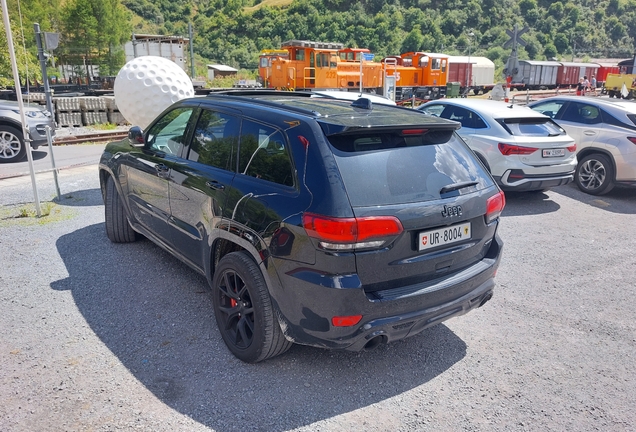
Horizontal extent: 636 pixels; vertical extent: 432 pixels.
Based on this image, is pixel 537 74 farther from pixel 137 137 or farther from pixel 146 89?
pixel 137 137

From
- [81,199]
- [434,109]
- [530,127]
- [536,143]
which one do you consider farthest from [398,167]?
[434,109]

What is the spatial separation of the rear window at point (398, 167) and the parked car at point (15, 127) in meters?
9.69

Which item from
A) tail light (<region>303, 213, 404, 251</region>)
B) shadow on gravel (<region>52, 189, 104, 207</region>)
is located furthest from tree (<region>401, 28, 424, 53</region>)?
tail light (<region>303, 213, 404, 251</region>)

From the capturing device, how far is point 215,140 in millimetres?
3895

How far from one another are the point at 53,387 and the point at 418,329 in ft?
7.77

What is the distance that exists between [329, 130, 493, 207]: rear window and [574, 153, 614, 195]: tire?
→ 21.0 ft

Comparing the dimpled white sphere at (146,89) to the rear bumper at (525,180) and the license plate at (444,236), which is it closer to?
the rear bumper at (525,180)

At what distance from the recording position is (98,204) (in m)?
7.43

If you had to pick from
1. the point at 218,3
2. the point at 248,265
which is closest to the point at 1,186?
the point at 248,265

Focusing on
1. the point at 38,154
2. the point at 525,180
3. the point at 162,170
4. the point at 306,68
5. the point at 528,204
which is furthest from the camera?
the point at 306,68

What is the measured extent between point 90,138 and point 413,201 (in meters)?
13.5

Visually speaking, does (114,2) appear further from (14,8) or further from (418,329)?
(418,329)

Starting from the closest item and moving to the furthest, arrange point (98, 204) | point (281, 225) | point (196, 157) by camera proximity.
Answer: point (281, 225) → point (196, 157) → point (98, 204)

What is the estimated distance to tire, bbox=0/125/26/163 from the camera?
A: 35.4 feet
